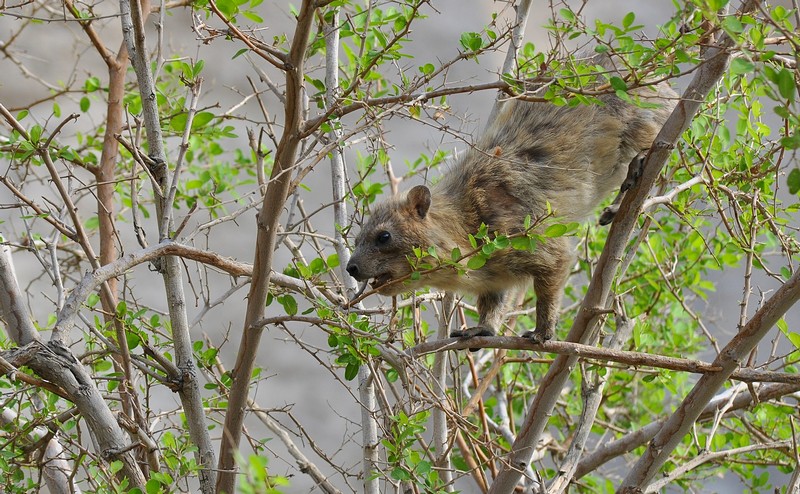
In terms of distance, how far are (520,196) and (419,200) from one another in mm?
498

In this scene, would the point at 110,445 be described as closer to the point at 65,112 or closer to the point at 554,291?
the point at 554,291

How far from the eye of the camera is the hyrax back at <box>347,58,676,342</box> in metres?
4.06

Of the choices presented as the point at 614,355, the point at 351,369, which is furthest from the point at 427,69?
the point at 614,355

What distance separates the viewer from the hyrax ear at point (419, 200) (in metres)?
4.08

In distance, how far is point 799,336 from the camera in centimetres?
310

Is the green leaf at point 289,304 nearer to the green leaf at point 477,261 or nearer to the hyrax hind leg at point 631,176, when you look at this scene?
the green leaf at point 477,261

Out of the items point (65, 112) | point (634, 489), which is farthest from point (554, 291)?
point (65, 112)

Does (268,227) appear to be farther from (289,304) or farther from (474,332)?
(474,332)

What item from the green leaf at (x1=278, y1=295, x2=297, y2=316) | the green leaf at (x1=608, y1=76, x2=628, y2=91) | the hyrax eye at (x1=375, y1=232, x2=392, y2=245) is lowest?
the green leaf at (x1=278, y1=295, x2=297, y2=316)

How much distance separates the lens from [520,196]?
420 centimetres

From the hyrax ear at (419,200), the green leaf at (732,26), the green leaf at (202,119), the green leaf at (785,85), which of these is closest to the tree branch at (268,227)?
the green leaf at (202,119)

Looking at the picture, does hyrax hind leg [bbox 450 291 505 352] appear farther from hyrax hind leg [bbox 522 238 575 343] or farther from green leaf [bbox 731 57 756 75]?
green leaf [bbox 731 57 756 75]

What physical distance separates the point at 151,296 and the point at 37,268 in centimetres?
137

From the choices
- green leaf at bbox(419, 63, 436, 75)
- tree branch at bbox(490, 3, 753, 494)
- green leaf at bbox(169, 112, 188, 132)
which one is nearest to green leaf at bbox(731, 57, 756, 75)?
tree branch at bbox(490, 3, 753, 494)
